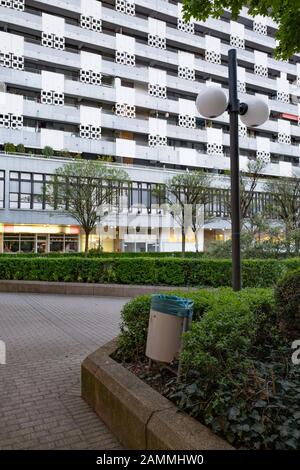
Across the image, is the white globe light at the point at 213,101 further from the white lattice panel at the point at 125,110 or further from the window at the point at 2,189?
the white lattice panel at the point at 125,110

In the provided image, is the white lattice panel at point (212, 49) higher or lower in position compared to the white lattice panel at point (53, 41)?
higher

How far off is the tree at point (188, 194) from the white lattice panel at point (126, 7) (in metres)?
21.5

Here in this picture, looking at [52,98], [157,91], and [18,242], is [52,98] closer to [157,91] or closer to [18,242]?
[157,91]

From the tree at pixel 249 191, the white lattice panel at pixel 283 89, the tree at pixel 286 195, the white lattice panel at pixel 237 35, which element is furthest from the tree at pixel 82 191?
the white lattice panel at pixel 283 89

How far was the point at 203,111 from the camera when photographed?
6723 mm

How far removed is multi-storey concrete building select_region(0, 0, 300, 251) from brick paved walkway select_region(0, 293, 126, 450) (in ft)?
96.9

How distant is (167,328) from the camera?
415 cm

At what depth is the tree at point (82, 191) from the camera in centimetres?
2995

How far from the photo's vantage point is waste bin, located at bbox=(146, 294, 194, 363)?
4129 mm
